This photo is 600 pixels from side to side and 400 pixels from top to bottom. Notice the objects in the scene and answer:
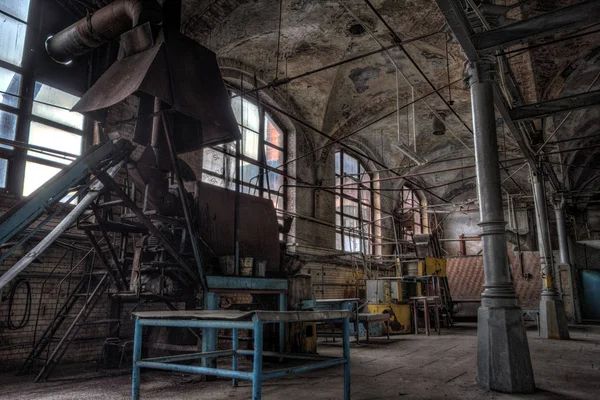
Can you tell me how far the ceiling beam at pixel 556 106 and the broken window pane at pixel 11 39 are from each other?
831 cm

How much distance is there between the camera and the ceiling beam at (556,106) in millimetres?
7254

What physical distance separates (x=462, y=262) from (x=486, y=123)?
559 inches

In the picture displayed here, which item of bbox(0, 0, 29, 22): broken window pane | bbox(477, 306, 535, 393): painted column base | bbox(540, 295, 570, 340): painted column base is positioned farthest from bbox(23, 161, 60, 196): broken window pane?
bbox(540, 295, 570, 340): painted column base

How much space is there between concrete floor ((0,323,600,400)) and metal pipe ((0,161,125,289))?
135 centimetres

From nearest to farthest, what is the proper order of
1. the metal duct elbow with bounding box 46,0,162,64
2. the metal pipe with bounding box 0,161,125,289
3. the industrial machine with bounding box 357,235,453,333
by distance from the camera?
the metal pipe with bounding box 0,161,125,289
the metal duct elbow with bounding box 46,0,162,64
the industrial machine with bounding box 357,235,453,333

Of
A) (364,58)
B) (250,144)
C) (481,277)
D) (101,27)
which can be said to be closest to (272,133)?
(250,144)

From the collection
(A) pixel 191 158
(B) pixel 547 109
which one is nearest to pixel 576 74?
(B) pixel 547 109

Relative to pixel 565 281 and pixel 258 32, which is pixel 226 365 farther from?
pixel 565 281

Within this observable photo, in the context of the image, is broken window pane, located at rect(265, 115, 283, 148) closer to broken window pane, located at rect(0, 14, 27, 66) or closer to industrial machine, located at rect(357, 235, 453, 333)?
industrial machine, located at rect(357, 235, 453, 333)

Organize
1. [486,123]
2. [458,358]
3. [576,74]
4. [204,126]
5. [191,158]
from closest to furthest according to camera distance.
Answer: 1. [486,123]
2. [204,126]
3. [458,358]
4. [191,158]
5. [576,74]

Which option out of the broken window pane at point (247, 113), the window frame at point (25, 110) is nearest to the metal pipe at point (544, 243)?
the broken window pane at point (247, 113)

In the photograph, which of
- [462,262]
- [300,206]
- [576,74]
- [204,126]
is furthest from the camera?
[462,262]

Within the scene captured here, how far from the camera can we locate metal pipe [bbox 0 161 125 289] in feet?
14.0

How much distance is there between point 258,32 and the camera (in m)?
10.7
